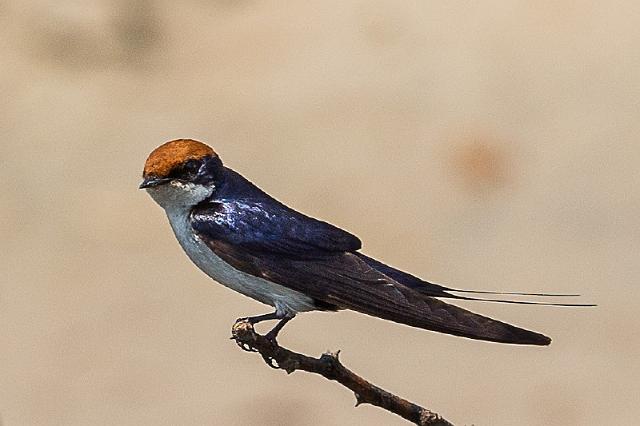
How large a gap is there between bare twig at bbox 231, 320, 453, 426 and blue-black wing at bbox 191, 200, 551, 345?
44mm

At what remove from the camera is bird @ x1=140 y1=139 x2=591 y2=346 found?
0.88 m

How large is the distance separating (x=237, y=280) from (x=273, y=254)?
0.11 feet

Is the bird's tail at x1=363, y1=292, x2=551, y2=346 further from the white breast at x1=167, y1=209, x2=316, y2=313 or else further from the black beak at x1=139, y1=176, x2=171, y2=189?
the black beak at x1=139, y1=176, x2=171, y2=189

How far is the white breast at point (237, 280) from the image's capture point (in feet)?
2.95

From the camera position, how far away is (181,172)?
87 centimetres

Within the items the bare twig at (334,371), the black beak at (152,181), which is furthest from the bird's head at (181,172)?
the bare twig at (334,371)

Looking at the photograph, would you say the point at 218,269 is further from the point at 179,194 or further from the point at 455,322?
the point at 455,322

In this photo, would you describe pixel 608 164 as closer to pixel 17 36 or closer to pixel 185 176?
pixel 17 36

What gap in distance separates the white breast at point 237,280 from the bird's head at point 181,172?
22 mm

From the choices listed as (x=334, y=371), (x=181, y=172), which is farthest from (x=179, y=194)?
(x=334, y=371)

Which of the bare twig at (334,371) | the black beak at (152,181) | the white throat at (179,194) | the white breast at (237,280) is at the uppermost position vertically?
the white throat at (179,194)

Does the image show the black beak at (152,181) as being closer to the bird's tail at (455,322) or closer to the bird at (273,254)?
the bird at (273,254)

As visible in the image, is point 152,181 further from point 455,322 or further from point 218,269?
point 455,322

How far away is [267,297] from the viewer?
35.6 inches
